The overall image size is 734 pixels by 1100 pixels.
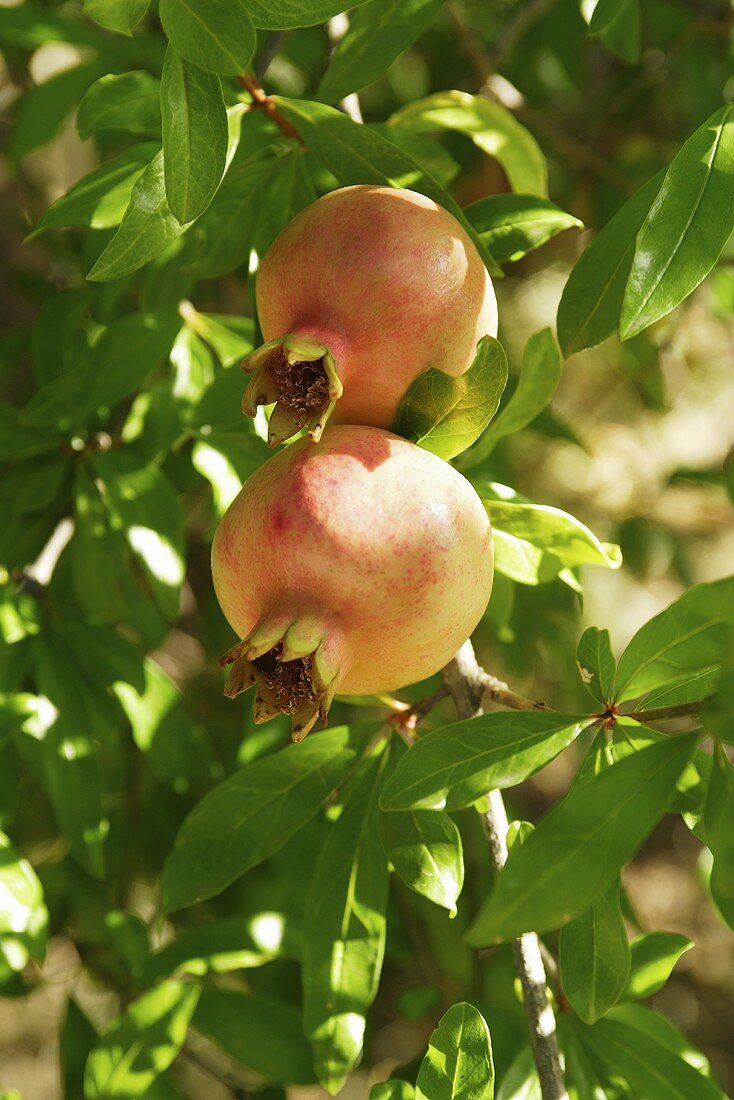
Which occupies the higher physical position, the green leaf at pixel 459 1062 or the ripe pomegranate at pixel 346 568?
the ripe pomegranate at pixel 346 568

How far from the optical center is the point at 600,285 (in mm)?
729

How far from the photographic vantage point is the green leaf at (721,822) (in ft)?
1.78

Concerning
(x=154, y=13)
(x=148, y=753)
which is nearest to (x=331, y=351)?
(x=148, y=753)

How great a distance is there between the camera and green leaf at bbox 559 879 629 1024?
646 mm

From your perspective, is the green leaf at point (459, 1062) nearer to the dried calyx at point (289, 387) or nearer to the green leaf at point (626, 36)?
the dried calyx at point (289, 387)

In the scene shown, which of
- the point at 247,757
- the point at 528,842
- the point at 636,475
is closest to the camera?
the point at 528,842

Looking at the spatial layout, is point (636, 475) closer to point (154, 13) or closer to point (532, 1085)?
point (154, 13)

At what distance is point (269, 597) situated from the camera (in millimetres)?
587

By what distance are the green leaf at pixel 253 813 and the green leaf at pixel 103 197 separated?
0.45 m

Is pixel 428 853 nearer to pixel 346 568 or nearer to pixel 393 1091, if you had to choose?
pixel 393 1091

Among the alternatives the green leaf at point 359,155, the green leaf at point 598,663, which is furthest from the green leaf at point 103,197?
the green leaf at point 598,663

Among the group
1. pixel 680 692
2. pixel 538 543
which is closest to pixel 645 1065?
pixel 680 692

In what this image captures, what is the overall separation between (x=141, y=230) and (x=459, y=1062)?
22.8 inches

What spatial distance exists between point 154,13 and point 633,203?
35.9 inches
